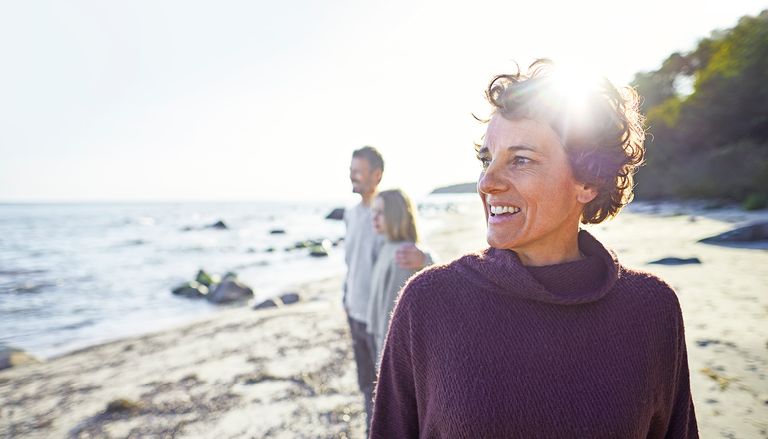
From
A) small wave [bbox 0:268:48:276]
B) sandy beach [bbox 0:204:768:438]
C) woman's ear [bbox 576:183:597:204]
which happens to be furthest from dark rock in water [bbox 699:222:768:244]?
small wave [bbox 0:268:48:276]

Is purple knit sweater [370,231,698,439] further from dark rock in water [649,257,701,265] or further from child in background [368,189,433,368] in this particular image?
dark rock in water [649,257,701,265]

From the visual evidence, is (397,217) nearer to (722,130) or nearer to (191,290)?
(191,290)

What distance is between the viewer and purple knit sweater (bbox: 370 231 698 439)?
1.37 m

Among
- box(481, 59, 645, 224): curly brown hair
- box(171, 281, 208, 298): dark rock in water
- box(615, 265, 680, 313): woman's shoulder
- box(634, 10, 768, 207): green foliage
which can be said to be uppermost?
box(634, 10, 768, 207): green foliage

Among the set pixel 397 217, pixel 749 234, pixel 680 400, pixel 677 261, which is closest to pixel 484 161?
pixel 680 400

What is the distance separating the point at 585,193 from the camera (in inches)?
64.9

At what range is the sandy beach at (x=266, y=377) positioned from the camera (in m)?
4.29

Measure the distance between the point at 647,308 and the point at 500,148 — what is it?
81cm

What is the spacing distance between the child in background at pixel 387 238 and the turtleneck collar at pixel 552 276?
204 centimetres

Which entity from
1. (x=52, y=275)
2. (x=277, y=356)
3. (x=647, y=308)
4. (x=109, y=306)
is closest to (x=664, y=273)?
(x=277, y=356)

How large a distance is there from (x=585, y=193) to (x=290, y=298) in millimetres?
11076

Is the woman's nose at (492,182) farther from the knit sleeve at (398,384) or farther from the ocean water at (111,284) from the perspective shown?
the ocean water at (111,284)

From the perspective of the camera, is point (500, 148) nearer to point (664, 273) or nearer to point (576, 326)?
point (576, 326)

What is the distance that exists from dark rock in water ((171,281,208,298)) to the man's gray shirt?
11573 mm
